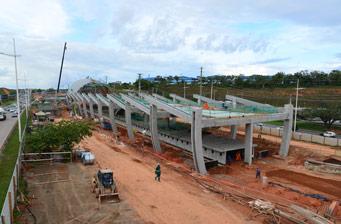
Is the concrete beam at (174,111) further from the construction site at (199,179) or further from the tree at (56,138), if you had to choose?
the tree at (56,138)

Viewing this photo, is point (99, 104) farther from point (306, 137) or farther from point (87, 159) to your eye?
point (306, 137)

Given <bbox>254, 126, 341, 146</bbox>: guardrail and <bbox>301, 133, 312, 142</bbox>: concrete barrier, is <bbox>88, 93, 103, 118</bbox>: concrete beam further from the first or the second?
<bbox>301, 133, 312, 142</bbox>: concrete barrier

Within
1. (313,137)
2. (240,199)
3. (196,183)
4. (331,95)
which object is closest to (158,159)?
(196,183)

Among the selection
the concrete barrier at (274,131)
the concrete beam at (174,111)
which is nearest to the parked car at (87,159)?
the concrete beam at (174,111)

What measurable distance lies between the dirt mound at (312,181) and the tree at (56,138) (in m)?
18.5

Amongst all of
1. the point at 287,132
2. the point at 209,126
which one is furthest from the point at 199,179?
the point at 287,132

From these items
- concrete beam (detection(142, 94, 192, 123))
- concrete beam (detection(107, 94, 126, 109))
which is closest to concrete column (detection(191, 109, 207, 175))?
concrete beam (detection(142, 94, 192, 123))

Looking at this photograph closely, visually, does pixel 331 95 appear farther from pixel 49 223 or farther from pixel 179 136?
pixel 49 223

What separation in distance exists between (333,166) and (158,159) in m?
17.4

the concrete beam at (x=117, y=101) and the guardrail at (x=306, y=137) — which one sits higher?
the concrete beam at (x=117, y=101)

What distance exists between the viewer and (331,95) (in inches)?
3184

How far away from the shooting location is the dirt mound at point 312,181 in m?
24.8

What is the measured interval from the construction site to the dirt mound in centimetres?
8

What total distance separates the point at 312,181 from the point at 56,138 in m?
23.3
